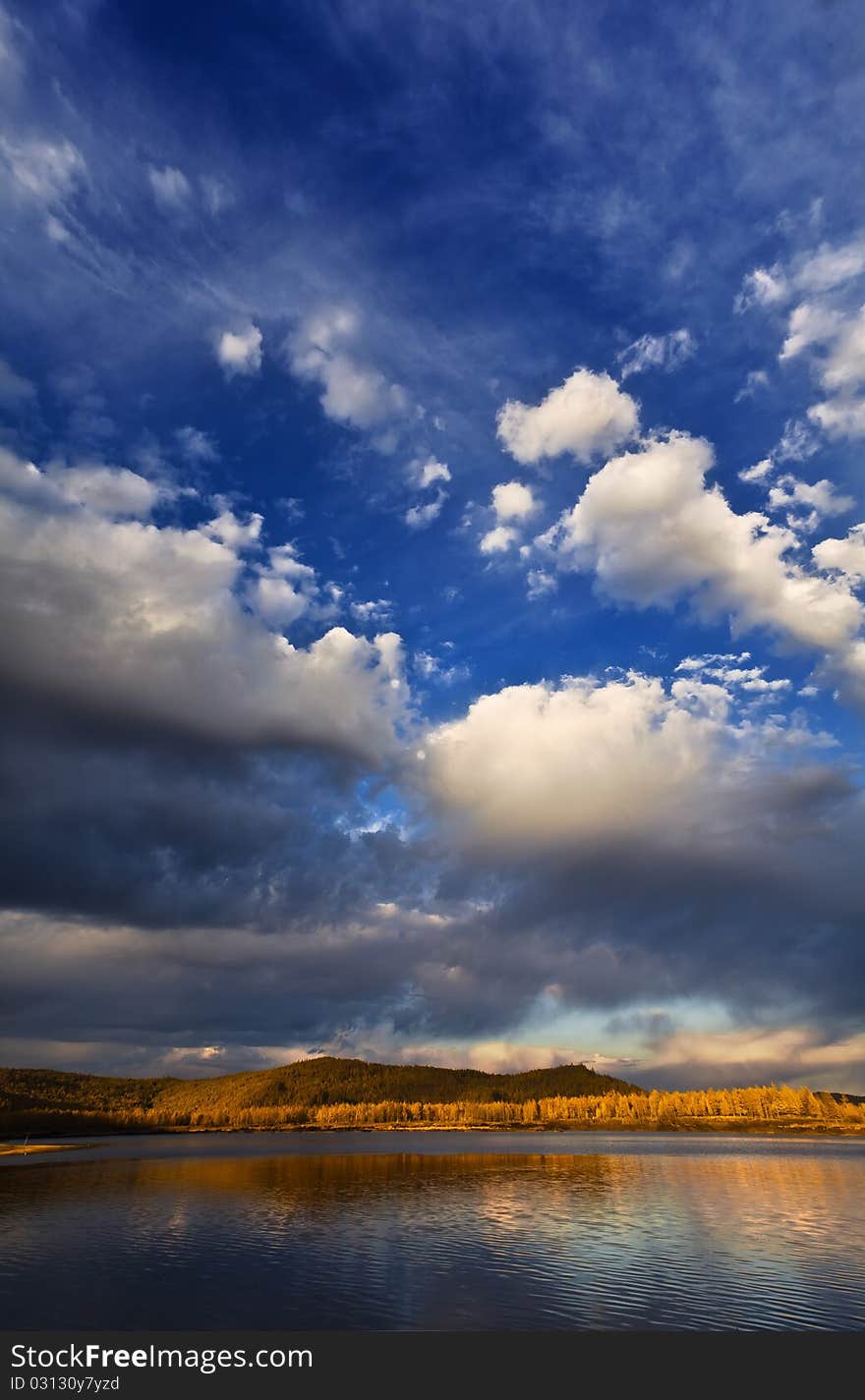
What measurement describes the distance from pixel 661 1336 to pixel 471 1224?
3972 cm

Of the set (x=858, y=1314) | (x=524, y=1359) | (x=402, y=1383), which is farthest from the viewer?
(x=858, y=1314)

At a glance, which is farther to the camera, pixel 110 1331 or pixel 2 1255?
pixel 2 1255

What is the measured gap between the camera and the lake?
43.3 meters

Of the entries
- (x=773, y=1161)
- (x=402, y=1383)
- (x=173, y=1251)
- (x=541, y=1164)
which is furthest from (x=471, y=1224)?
(x=773, y=1161)

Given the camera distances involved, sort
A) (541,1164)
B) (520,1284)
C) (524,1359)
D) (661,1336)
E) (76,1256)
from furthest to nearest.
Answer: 1. (541,1164)
2. (76,1256)
3. (520,1284)
4. (661,1336)
5. (524,1359)

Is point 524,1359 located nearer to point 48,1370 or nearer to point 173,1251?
point 48,1370

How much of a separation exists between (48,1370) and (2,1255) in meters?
30.2

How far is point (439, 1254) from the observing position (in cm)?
5938

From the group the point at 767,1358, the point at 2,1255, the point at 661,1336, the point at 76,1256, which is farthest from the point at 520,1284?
the point at 2,1255

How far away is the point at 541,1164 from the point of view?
153500mm

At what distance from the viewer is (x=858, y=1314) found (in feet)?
140

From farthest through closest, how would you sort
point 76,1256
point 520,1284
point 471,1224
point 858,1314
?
1. point 471,1224
2. point 76,1256
3. point 520,1284
4. point 858,1314

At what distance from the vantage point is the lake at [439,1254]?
142ft

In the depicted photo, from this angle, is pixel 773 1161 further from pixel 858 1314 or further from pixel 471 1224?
pixel 858 1314
